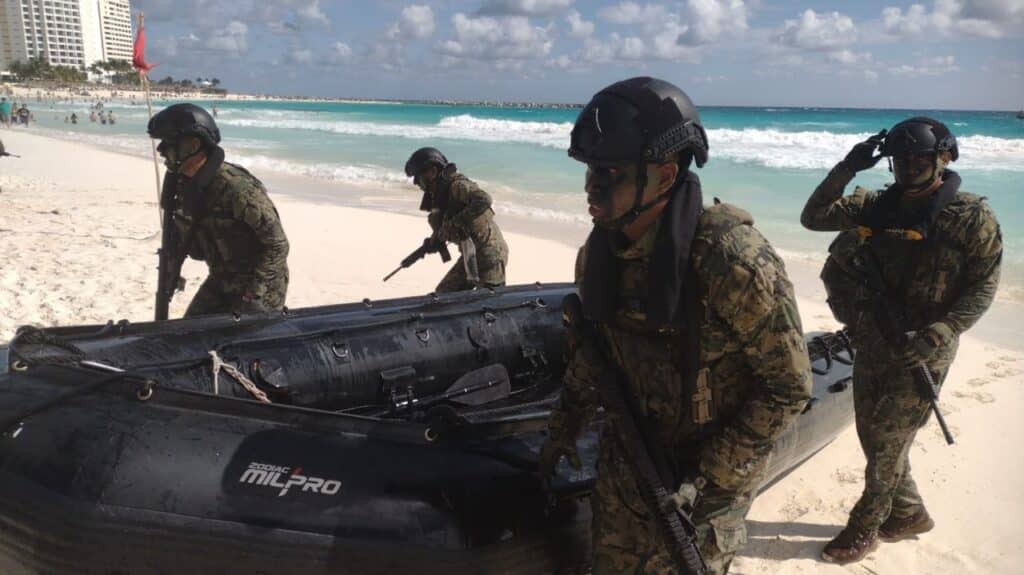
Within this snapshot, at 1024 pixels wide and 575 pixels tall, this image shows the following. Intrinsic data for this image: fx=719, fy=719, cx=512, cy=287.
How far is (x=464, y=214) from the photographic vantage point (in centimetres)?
508

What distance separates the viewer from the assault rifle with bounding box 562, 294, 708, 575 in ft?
5.84

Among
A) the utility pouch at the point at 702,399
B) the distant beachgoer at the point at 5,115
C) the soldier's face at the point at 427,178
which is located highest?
the distant beachgoer at the point at 5,115

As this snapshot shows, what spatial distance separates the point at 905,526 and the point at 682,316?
249 centimetres

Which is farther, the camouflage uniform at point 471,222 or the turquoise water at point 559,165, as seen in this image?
the turquoise water at point 559,165

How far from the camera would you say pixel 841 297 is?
3486mm

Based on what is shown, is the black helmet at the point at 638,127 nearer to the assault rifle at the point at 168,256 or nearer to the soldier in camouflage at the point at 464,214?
the assault rifle at the point at 168,256

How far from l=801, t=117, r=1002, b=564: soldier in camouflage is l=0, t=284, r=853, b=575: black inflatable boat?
4.40 ft

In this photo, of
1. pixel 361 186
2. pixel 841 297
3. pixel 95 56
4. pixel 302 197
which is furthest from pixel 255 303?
pixel 95 56

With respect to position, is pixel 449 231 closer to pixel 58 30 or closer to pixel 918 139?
pixel 918 139

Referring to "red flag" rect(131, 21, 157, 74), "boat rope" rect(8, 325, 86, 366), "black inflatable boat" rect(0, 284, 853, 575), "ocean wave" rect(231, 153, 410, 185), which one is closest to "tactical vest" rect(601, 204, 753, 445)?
"black inflatable boat" rect(0, 284, 853, 575)

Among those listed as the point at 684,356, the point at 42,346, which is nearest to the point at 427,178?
the point at 42,346

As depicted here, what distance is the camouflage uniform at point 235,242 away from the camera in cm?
390

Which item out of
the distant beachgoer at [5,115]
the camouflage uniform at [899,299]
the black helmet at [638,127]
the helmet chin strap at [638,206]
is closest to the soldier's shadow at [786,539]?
the camouflage uniform at [899,299]

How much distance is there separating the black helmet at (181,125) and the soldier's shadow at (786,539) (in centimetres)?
344
